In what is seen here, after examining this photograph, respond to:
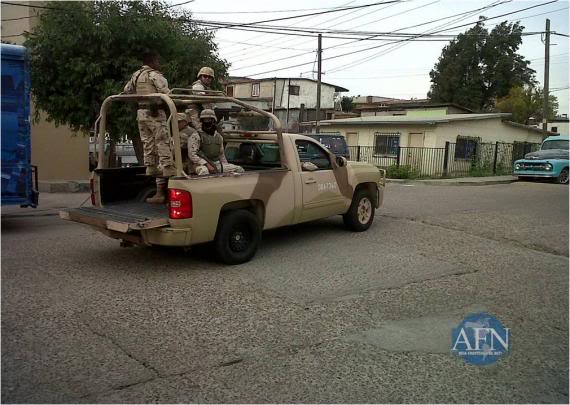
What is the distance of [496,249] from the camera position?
318 inches

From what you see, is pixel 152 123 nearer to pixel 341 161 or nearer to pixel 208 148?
pixel 208 148

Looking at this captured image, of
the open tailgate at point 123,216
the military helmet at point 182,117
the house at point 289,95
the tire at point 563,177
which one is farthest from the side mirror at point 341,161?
the house at point 289,95

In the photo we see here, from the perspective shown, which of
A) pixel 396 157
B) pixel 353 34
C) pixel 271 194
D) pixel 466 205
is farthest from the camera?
pixel 396 157

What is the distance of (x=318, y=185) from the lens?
7.75m

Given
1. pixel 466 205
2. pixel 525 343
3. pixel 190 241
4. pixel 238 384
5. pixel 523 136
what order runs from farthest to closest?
pixel 523 136 → pixel 466 205 → pixel 190 241 → pixel 525 343 → pixel 238 384

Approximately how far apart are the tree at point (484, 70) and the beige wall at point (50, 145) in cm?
4682

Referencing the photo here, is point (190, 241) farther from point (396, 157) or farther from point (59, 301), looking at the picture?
point (396, 157)

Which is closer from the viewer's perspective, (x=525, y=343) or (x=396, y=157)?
(x=525, y=343)

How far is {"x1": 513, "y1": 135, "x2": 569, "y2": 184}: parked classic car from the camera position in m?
20.6

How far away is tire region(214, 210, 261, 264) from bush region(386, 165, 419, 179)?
16587mm

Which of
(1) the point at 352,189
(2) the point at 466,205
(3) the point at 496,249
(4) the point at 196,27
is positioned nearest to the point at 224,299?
(1) the point at 352,189

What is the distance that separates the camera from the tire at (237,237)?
6.39 metres

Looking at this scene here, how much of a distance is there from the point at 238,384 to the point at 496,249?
18.8 ft

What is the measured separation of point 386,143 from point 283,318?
2250 centimetres
